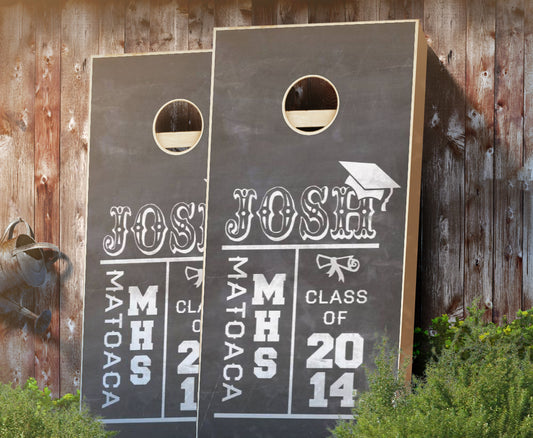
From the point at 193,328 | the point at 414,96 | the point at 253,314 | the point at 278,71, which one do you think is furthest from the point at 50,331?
the point at 414,96

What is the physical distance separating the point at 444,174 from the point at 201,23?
1.90 m

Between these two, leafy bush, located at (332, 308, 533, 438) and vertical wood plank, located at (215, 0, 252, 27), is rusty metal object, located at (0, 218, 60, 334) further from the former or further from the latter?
leafy bush, located at (332, 308, 533, 438)

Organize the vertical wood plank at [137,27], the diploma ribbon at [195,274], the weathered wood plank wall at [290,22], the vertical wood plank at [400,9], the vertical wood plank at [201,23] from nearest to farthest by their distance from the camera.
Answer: the weathered wood plank wall at [290,22] → the diploma ribbon at [195,274] → the vertical wood plank at [400,9] → the vertical wood plank at [201,23] → the vertical wood plank at [137,27]

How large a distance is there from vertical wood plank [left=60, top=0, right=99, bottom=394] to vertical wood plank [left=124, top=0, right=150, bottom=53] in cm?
25

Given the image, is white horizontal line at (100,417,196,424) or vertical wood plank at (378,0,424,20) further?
vertical wood plank at (378,0,424,20)

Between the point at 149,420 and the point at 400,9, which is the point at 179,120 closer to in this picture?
the point at 400,9

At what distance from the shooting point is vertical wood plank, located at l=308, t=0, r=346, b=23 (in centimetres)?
492

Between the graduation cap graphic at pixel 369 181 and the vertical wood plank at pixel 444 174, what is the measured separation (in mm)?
521

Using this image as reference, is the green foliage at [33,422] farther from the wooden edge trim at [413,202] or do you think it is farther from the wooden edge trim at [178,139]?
the wooden edge trim at [178,139]

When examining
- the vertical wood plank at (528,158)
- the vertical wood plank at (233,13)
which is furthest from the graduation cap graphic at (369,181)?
the vertical wood plank at (233,13)

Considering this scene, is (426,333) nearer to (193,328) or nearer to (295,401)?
(295,401)

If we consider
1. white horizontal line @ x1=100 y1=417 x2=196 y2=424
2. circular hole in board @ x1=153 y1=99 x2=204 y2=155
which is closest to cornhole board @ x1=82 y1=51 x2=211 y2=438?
white horizontal line @ x1=100 y1=417 x2=196 y2=424

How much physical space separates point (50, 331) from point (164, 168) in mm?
1491

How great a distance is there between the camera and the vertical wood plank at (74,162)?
5.29 meters
